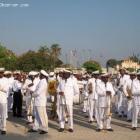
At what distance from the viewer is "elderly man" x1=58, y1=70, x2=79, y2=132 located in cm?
1311

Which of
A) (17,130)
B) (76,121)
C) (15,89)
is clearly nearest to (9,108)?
(15,89)

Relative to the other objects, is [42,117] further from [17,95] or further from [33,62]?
[33,62]

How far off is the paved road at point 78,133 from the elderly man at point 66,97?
0.39 meters

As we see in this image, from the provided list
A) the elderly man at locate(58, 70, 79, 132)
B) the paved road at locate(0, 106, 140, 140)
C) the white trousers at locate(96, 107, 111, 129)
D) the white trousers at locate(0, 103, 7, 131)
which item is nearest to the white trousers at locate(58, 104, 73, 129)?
the elderly man at locate(58, 70, 79, 132)

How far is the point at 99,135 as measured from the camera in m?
12.5

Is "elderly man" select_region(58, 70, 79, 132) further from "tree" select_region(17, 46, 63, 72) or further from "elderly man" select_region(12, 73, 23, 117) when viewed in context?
"tree" select_region(17, 46, 63, 72)

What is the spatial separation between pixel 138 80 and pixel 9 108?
7.38 metres

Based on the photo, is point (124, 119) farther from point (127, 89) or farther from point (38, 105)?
point (38, 105)

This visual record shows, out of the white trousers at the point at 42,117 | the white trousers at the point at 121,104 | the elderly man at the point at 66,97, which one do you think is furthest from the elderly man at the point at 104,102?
the white trousers at the point at 121,104

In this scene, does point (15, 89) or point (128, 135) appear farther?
point (15, 89)

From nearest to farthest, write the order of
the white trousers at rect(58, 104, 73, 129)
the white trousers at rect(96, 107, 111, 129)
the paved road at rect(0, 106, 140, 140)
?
the paved road at rect(0, 106, 140, 140) < the white trousers at rect(58, 104, 73, 129) < the white trousers at rect(96, 107, 111, 129)

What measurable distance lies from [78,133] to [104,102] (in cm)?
127

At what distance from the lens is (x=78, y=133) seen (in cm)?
1288

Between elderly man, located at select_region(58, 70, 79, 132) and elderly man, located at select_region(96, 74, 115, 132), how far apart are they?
2.59 ft
